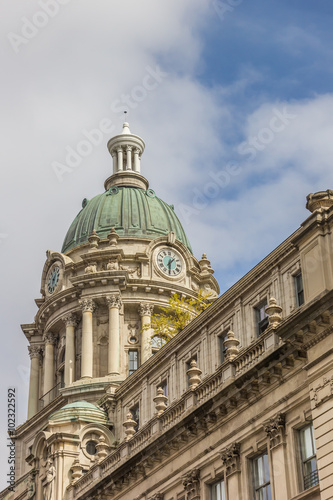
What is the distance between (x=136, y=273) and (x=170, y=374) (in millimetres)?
26460

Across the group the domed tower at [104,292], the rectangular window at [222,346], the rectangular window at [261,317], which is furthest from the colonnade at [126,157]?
the rectangular window at [261,317]

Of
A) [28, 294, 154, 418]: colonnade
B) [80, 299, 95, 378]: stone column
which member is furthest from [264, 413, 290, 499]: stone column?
[80, 299, 95, 378]: stone column

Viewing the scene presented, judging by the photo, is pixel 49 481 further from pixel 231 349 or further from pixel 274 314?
pixel 274 314

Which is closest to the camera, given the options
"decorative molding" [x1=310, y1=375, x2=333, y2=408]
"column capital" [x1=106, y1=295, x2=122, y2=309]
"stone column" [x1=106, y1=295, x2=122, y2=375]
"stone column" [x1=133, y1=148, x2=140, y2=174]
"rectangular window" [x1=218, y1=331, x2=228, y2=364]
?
"decorative molding" [x1=310, y1=375, x2=333, y2=408]

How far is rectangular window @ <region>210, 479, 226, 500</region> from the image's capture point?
4461 centimetres

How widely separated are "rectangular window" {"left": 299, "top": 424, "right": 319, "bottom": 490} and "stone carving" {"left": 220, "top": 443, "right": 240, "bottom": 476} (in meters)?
4.11

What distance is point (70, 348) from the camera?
82.3m

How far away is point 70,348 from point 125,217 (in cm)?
1271

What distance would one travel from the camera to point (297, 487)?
128ft

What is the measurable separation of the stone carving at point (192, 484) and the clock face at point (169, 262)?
126ft

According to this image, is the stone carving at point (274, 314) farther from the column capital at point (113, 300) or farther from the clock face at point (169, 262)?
the clock face at point (169, 262)

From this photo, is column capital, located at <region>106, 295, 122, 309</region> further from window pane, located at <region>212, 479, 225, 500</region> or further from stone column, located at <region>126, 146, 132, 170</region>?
window pane, located at <region>212, 479, 225, 500</region>

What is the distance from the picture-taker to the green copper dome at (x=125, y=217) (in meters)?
88.0

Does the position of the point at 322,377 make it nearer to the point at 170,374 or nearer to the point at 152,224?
the point at 170,374
